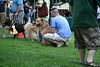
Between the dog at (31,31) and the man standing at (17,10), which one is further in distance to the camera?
the dog at (31,31)

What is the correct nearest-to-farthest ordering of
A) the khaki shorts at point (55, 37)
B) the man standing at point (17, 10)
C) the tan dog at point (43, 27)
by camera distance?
the khaki shorts at point (55, 37) → the tan dog at point (43, 27) → the man standing at point (17, 10)

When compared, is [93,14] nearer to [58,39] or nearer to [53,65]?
[53,65]

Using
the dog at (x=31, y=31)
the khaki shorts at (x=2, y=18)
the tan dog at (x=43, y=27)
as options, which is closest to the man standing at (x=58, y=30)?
the tan dog at (x=43, y=27)

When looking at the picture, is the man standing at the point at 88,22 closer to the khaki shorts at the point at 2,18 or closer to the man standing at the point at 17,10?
the man standing at the point at 17,10

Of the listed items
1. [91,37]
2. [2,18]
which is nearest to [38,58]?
[91,37]

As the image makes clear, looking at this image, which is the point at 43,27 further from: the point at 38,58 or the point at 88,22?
the point at 88,22

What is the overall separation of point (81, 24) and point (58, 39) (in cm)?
381

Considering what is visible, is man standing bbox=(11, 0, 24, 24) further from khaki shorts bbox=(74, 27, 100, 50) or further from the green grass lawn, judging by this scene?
khaki shorts bbox=(74, 27, 100, 50)

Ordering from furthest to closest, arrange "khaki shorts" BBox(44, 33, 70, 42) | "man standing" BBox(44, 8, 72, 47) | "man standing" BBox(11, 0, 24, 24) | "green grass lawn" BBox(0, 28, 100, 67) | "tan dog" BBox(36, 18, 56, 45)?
"man standing" BBox(11, 0, 24, 24) → "tan dog" BBox(36, 18, 56, 45) → "khaki shorts" BBox(44, 33, 70, 42) → "man standing" BBox(44, 8, 72, 47) → "green grass lawn" BBox(0, 28, 100, 67)

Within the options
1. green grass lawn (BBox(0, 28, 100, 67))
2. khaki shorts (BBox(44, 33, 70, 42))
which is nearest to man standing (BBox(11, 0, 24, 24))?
khaki shorts (BBox(44, 33, 70, 42))

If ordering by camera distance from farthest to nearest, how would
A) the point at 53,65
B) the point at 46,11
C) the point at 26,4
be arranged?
the point at 26,4
the point at 46,11
the point at 53,65

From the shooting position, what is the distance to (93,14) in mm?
3959

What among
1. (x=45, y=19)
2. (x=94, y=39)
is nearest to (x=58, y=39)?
(x=45, y=19)

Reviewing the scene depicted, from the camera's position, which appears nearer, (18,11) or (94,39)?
(94,39)
